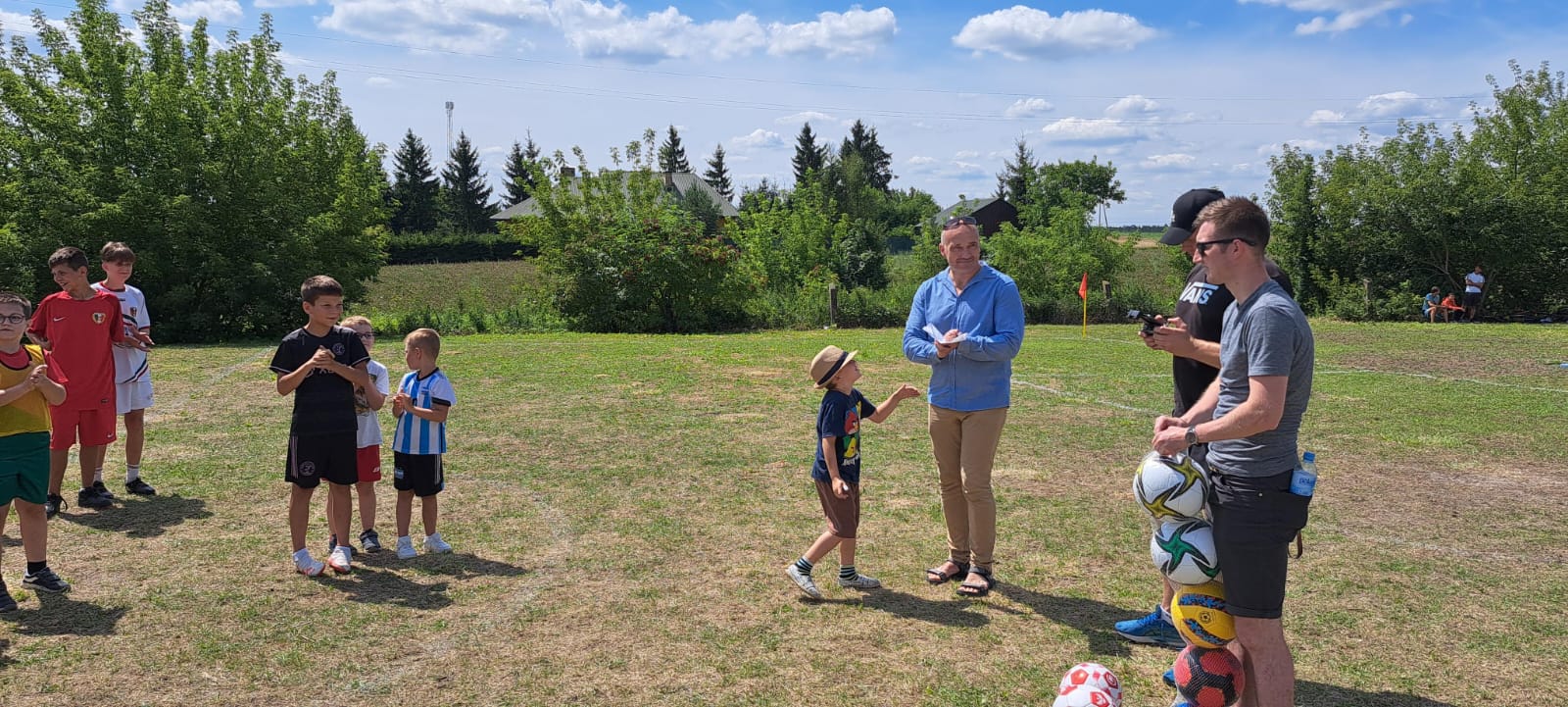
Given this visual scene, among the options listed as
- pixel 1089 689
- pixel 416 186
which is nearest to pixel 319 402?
pixel 1089 689

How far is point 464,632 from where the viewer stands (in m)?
4.66

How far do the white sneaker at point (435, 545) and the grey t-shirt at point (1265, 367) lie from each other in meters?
4.51

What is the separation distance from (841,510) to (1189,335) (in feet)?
6.65

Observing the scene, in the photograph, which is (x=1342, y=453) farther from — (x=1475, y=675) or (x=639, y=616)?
(x=639, y=616)

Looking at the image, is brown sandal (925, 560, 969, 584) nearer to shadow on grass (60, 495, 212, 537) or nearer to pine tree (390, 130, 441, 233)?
shadow on grass (60, 495, 212, 537)

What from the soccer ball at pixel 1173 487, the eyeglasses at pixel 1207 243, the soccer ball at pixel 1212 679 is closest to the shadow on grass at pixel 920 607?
the soccer ball at pixel 1212 679

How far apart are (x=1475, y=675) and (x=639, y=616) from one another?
3857 mm

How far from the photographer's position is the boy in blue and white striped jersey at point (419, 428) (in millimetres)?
5629

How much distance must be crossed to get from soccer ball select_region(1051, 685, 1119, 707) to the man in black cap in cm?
68

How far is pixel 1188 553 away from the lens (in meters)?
3.46

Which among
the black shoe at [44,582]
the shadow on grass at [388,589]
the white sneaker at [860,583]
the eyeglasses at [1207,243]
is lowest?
the shadow on grass at [388,589]

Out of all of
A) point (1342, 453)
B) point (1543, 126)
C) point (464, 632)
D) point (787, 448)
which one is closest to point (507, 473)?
point (787, 448)

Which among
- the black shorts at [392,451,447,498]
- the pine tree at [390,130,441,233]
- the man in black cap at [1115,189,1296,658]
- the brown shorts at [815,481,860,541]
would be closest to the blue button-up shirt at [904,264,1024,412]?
the brown shorts at [815,481,860,541]

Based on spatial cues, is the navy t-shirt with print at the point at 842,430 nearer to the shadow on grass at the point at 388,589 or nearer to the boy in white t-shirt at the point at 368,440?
the shadow on grass at the point at 388,589
